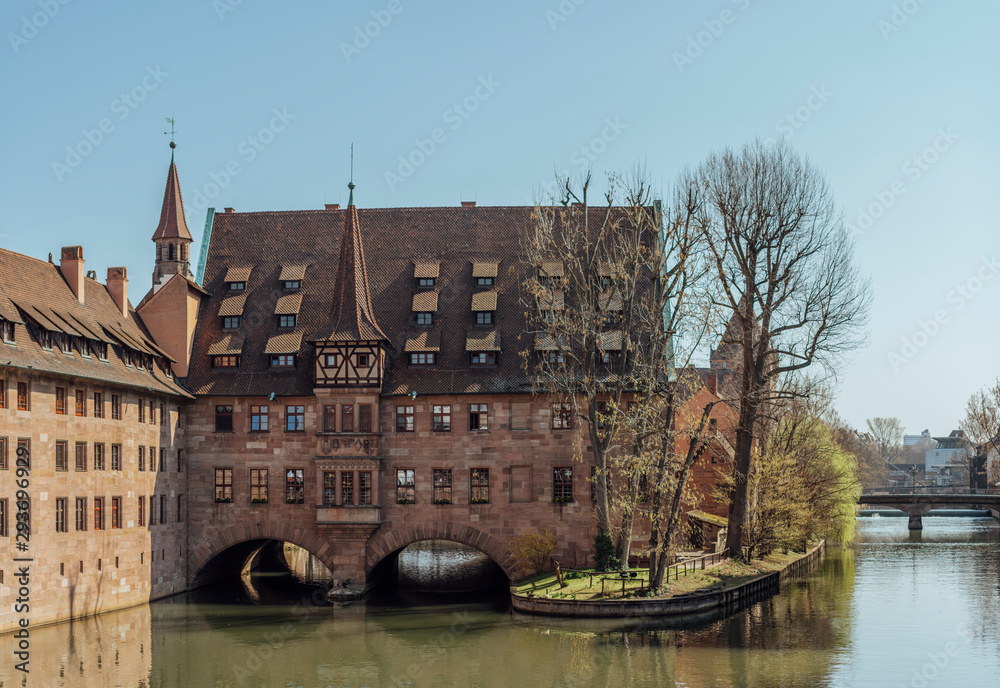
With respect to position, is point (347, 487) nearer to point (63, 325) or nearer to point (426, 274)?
point (426, 274)

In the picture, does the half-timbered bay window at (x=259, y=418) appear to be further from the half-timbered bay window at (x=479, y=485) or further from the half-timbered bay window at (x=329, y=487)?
the half-timbered bay window at (x=479, y=485)

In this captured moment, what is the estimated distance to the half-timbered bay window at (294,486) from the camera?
4700cm

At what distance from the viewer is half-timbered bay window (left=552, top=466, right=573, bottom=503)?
46.2 meters

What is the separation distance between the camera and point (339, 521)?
45.7m

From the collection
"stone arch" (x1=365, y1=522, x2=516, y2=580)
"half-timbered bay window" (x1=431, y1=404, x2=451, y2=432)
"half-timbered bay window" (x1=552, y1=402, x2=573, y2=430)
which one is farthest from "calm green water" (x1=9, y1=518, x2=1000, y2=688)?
"half-timbered bay window" (x1=552, y1=402, x2=573, y2=430)

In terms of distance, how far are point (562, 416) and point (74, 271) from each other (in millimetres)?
22153

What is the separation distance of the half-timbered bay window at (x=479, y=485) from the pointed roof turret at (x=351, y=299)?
7371 mm

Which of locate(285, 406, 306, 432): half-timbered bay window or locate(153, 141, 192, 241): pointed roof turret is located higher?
locate(153, 141, 192, 241): pointed roof turret

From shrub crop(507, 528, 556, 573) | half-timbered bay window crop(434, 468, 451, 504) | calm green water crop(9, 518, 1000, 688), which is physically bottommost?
calm green water crop(9, 518, 1000, 688)

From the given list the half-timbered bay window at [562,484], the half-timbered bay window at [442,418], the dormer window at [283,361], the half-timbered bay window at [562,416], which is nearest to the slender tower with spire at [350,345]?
the dormer window at [283,361]

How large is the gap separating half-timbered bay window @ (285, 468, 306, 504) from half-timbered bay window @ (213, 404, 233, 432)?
3.68 meters

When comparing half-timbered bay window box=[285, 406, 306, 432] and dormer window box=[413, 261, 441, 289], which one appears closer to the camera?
half-timbered bay window box=[285, 406, 306, 432]

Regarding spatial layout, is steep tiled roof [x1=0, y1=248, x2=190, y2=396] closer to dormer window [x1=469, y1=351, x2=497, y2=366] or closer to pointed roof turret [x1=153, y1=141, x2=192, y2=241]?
pointed roof turret [x1=153, y1=141, x2=192, y2=241]

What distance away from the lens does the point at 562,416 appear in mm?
46500
